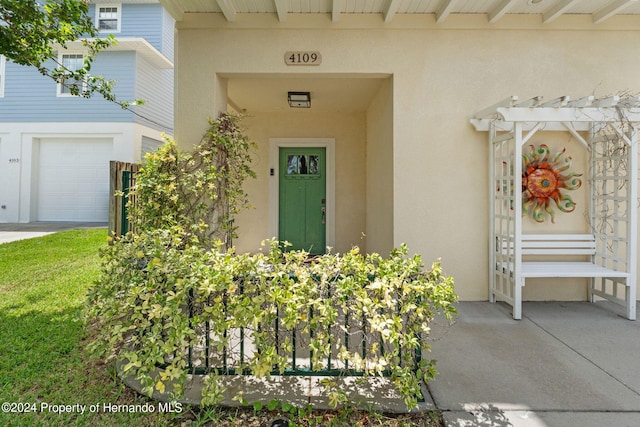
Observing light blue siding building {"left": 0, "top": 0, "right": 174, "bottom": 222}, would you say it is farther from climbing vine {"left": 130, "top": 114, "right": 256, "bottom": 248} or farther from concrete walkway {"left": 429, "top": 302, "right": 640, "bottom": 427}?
concrete walkway {"left": 429, "top": 302, "right": 640, "bottom": 427}

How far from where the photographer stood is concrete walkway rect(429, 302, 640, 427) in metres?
1.97

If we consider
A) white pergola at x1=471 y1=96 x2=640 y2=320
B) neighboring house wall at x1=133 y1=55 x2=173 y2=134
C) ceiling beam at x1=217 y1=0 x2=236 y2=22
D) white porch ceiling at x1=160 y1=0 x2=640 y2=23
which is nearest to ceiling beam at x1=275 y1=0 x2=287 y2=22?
white porch ceiling at x1=160 y1=0 x2=640 y2=23

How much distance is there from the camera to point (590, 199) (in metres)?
3.97

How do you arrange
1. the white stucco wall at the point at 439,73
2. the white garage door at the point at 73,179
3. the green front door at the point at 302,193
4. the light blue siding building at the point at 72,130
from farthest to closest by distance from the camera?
the white garage door at the point at 73,179 < the light blue siding building at the point at 72,130 < the green front door at the point at 302,193 < the white stucco wall at the point at 439,73

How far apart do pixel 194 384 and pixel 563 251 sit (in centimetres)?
411

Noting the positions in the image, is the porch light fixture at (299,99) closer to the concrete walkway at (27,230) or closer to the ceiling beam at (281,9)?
the ceiling beam at (281,9)

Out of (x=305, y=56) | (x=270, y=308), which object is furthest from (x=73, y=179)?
(x=270, y=308)

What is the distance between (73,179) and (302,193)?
331 inches

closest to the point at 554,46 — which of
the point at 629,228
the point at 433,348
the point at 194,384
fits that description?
the point at 629,228

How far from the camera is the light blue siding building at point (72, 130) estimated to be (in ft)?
33.1

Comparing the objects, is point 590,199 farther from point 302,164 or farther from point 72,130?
point 72,130

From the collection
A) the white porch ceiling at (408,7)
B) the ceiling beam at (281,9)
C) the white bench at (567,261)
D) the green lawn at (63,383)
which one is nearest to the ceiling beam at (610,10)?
the white porch ceiling at (408,7)

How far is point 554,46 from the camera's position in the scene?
392 cm

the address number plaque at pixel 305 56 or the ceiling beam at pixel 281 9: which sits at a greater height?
the ceiling beam at pixel 281 9
